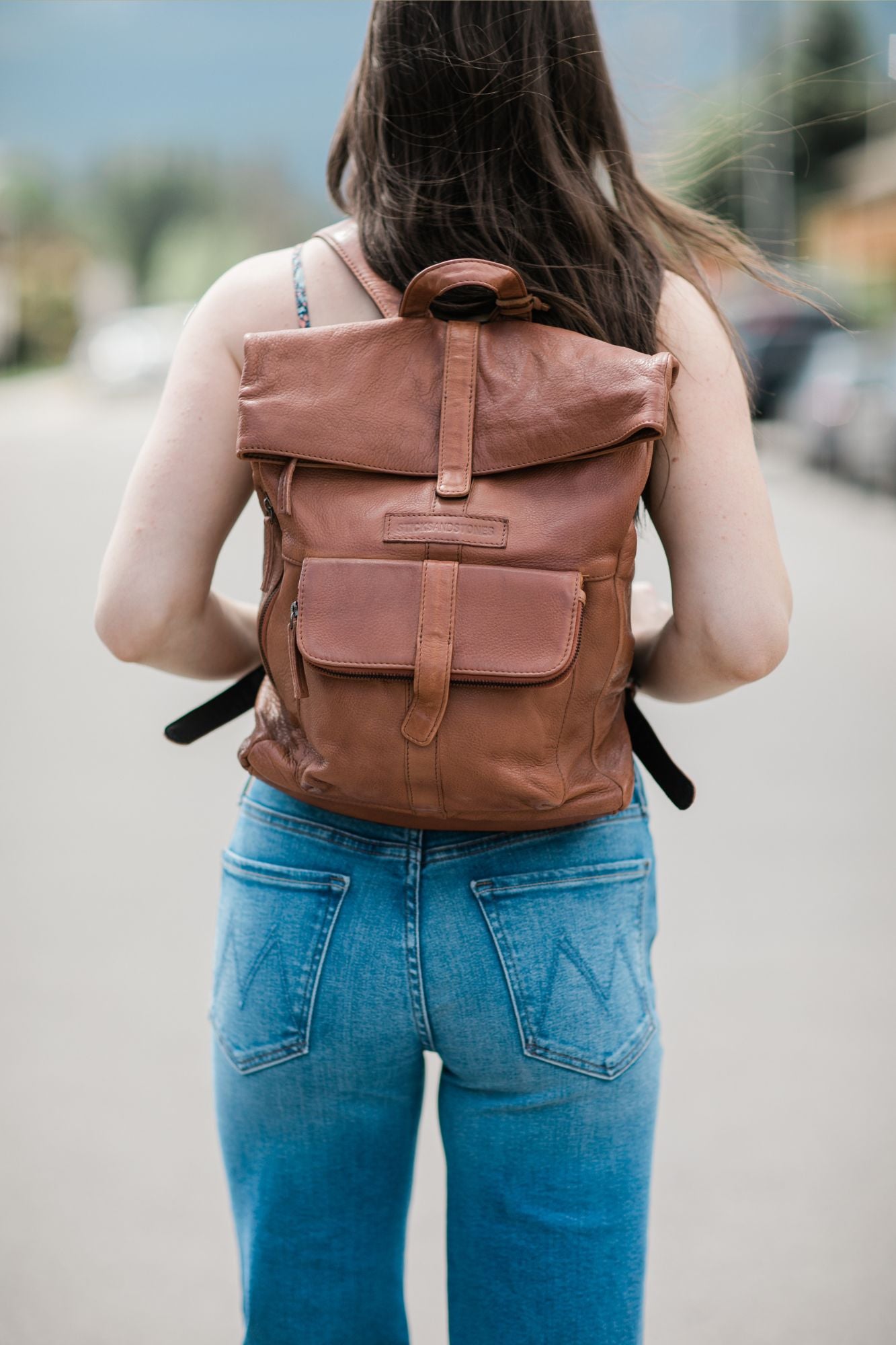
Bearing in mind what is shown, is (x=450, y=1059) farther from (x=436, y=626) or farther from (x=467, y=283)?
(x=467, y=283)

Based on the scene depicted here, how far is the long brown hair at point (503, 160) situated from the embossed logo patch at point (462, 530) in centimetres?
28

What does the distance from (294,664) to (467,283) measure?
451 mm

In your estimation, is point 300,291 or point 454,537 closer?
point 454,537

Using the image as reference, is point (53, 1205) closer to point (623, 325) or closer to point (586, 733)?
point (586, 733)

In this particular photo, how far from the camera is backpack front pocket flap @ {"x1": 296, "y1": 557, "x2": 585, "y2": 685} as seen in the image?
4.35ft

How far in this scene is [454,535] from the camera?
4.34ft

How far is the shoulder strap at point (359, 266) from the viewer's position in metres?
1.47

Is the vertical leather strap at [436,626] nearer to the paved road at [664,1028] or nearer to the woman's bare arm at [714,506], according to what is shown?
the woman's bare arm at [714,506]

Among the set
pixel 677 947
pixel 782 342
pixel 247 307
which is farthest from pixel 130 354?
pixel 247 307

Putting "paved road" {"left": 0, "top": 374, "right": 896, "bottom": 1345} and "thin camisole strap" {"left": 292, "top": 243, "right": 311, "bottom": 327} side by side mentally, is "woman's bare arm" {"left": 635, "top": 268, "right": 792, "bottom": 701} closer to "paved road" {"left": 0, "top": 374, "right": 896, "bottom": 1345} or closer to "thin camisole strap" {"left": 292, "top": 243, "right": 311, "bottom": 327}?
"thin camisole strap" {"left": 292, "top": 243, "right": 311, "bottom": 327}

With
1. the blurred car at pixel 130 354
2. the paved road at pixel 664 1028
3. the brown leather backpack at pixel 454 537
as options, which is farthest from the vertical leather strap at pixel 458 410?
the blurred car at pixel 130 354

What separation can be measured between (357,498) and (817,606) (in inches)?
292

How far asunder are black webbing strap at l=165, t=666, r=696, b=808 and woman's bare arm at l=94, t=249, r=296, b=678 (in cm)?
16

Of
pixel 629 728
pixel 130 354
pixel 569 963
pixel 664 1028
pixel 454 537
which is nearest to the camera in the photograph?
pixel 454 537
